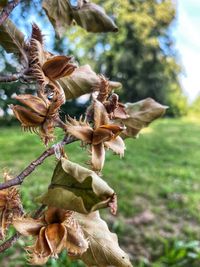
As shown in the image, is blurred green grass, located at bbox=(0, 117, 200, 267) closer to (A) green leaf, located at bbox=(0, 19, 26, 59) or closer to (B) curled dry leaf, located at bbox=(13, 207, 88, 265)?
(A) green leaf, located at bbox=(0, 19, 26, 59)

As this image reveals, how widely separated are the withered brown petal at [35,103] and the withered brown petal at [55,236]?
0.37ft

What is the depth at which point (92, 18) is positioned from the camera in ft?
2.15

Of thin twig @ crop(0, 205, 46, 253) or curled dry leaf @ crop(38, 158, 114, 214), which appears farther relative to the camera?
thin twig @ crop(0, 205, 46, 253)

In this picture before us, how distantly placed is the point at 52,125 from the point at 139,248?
106 inches

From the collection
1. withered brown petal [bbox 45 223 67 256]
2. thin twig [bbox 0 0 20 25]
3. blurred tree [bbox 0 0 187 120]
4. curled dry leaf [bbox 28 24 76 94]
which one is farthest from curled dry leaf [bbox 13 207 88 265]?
blurred tree [bbox 0 0 187 120]

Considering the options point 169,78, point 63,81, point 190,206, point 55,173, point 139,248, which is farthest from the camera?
point 169,78

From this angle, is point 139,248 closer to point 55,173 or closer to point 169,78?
point 55,173

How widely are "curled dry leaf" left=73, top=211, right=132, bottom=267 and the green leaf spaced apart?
0.22 meters

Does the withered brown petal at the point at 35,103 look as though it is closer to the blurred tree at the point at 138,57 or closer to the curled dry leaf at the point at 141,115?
the curled dry leaf at the point at 141,115

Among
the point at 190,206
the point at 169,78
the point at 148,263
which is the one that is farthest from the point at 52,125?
the point at 169,78

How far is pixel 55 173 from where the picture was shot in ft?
1.51

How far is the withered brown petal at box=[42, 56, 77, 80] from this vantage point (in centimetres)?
51

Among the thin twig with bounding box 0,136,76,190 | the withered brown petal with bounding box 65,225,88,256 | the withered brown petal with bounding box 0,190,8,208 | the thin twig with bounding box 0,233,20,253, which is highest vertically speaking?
the thin twig with bounding box 0,136,76,190

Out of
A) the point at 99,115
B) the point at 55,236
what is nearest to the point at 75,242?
the point at 55,236
